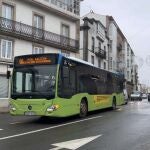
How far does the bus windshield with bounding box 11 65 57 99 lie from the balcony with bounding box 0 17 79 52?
1389 cm

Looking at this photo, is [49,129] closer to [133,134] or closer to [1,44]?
[133,134]

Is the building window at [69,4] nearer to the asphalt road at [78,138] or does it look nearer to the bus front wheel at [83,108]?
the bus front wheel at [83,108]

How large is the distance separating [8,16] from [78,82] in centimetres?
1498

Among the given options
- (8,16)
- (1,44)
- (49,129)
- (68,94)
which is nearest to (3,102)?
(1,44)

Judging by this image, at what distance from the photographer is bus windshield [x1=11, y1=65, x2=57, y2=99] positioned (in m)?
16.3

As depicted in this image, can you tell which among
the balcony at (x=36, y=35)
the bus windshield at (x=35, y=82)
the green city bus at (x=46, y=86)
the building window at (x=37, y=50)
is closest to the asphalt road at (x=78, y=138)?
the green city bus at (x=46, y=86)

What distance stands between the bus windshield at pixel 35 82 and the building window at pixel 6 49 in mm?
14201

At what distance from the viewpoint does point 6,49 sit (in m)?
31.3

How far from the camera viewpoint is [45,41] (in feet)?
117

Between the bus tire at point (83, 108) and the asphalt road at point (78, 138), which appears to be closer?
the asphalt road at point (78, 138)

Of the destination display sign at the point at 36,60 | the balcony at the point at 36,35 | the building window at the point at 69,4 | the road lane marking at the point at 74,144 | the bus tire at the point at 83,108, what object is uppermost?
the building window at the point at 69,4

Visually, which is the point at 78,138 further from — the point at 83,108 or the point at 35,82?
the point at 83,108

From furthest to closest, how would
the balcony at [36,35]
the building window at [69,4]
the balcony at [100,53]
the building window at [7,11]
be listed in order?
the balcony at [100,53] < the building window at [69,4] < the building window at [7,11] < the balcony at [36,35]

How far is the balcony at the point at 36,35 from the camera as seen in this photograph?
3110 centimetres
